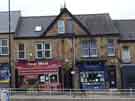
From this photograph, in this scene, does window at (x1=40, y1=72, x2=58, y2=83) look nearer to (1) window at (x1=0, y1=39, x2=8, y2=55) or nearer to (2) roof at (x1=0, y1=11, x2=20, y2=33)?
(1) window at (x1=0, y1=39, x2=8, y2=55)

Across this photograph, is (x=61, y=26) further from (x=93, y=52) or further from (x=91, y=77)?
(x=91, y=77)

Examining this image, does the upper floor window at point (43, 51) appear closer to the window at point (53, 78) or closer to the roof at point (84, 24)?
the roof at point (84, 24)

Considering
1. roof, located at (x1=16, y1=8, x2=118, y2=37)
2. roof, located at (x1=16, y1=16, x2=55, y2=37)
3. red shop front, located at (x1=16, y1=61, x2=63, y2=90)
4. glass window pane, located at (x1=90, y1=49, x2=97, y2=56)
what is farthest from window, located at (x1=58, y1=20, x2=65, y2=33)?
glass window pane, located at (x1=90, y1=49, x2=97, y2=56)

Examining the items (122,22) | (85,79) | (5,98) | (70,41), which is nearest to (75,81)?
(85,79)

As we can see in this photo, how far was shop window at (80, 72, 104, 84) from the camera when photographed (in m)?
45.4

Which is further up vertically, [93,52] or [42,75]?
[93,52]

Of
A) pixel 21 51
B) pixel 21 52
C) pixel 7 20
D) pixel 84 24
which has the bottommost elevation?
pixel 21 52

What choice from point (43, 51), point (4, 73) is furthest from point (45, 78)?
point (4, 73)

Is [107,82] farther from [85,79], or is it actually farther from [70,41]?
[70,41]

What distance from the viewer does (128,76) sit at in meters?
44.2

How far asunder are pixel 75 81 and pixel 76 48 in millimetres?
3316

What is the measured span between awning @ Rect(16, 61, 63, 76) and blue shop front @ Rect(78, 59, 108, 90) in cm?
238

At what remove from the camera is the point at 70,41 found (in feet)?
153

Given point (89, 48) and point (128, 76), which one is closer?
point (128, 76)
